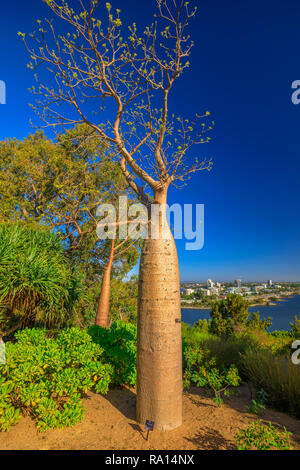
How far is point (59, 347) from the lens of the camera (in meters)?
3.69

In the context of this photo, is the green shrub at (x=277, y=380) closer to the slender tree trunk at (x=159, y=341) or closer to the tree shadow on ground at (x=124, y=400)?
the slender tree trunk at (x=159, y=341)

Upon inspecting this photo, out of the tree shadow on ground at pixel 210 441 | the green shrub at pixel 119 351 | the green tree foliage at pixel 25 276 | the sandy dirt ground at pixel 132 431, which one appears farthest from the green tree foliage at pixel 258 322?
the tree shadow on ground at pixel 210 441

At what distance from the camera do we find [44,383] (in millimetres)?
3006

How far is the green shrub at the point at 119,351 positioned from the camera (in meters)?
4.07

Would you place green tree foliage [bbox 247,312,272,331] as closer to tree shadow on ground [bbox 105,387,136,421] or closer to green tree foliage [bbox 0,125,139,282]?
green tree foliage [bbox 0,125,139,282]

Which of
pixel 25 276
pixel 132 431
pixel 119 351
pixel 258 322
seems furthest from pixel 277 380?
pixel 258 322

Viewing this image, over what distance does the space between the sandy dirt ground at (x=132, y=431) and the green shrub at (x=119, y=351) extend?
16.5 inches

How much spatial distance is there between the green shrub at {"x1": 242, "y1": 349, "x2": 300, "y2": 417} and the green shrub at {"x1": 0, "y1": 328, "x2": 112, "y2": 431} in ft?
8.69

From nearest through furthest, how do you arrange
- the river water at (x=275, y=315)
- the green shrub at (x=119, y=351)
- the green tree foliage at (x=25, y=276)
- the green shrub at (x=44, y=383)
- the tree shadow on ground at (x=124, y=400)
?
the green shrub at (x=44, y=383)
the tree shadow on ground at (x=124, y=400)
the green shrub at (x=119, y=351)
the green tree foliage at (x=25, y=276)
the river water at (x=275, y=315)

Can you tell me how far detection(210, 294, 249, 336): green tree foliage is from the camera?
39.3 ft

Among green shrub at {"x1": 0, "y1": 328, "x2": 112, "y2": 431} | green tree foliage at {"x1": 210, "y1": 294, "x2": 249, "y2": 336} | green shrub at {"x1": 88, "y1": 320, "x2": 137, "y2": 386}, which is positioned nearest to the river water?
green tree foliage at {"x1": 210, "y1": 294, "x2": 249, "y2": 336}

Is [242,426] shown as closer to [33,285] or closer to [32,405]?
[32,405]
